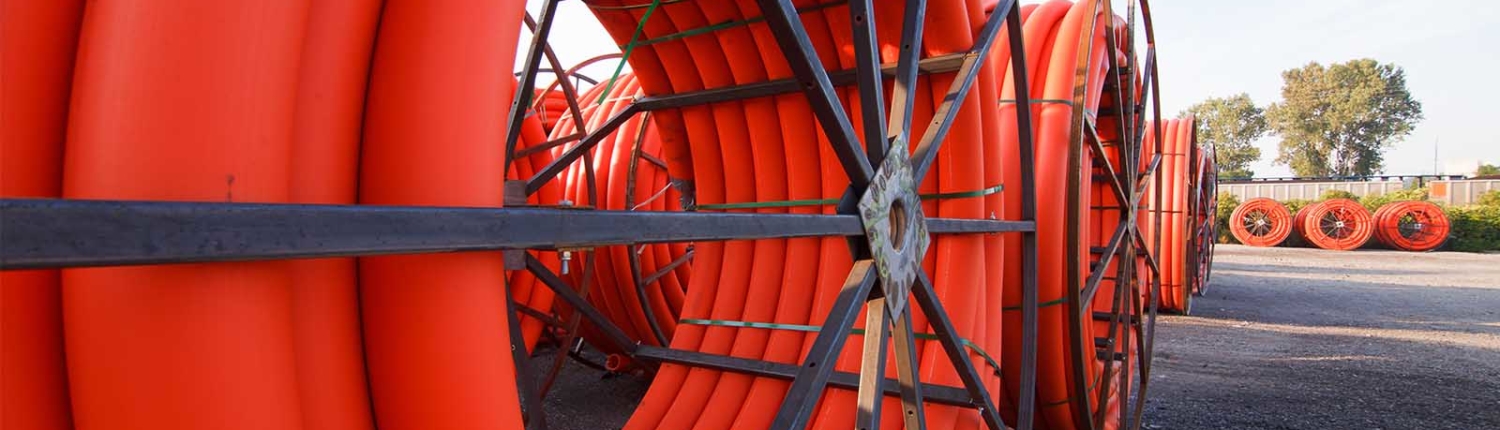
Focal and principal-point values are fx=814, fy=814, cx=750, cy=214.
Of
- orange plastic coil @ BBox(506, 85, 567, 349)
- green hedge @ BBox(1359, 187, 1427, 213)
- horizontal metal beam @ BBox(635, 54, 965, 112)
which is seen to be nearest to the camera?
horizontal metal beam @ BBox(635, 54, 965, 112)

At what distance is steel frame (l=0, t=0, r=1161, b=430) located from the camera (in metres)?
0.73

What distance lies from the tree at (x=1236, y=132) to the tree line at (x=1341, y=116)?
3787 millimetres

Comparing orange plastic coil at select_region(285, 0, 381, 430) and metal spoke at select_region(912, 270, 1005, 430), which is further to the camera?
metal spoke at select_region(912, 270, 1005, 430)

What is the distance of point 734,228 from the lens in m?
1.45

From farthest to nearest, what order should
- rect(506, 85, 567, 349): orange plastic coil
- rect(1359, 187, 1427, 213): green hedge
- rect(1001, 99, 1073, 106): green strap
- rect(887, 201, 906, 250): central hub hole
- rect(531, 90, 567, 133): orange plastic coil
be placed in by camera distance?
rect(1359, 187, 1427, 213): green hedge, rect(531, 90, 567, 133): orange plastic coil, rect(506, 85, 567, 349): orange plastic coil, rect(1001, 99, 1073, 106): green strap, rect(887, 201, 906, 250): central hub hole

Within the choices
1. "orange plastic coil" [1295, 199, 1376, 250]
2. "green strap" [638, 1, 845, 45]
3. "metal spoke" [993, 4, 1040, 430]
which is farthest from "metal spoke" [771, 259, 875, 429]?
"orange plastic coil" [1295, 199, 1376, 250]

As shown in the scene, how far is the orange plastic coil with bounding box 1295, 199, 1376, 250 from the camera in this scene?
74.9 ft

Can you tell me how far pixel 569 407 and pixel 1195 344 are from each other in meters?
6.35

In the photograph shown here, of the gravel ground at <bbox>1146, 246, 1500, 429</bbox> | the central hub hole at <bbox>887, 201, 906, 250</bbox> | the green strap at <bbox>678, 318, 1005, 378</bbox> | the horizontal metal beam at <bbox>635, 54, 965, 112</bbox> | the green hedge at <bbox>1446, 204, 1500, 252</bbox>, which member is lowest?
the gravel ground at <bbox>1146, 246, 1500, 429</bbox>

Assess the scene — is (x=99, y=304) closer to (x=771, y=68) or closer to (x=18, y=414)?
(x=18, y=414)

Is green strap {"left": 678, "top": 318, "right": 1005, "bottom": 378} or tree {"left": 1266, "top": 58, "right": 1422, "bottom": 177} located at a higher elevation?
tree {"left": 1266, "top": 58, "right": 1422, "bottom": 177}

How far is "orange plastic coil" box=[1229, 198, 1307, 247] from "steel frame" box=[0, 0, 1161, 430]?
22.4 metres

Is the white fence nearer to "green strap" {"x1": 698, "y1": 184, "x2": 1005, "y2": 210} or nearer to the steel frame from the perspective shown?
the steel frame

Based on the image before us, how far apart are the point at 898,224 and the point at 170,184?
5.61 ft
